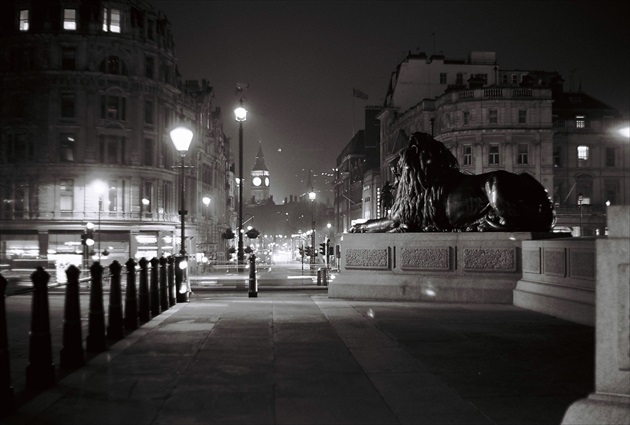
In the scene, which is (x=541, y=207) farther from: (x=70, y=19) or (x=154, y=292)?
(x=70, y=19)

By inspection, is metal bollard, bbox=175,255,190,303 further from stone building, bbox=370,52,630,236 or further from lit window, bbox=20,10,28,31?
stone building, bbox=370,52,630,236

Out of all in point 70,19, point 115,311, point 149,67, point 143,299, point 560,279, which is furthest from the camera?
point 149,67

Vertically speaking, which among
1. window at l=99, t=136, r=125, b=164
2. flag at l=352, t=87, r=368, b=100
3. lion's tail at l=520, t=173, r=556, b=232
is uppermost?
flag at l=352, t=87, r=368, b=100

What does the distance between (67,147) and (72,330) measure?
53.1 meters

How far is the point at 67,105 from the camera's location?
57156 millimetres

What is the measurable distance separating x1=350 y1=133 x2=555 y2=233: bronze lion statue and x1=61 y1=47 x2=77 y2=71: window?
49182 mm

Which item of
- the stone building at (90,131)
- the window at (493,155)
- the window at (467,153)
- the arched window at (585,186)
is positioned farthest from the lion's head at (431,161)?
the arched window at (585,186)

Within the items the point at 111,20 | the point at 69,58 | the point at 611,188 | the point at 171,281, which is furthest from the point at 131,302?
the point at 611,188

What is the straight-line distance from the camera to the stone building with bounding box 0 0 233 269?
184 feet

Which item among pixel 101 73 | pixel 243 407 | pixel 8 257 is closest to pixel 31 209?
pixel 8 257

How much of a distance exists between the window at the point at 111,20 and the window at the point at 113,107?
20.3ft

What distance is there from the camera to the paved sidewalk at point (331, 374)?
542cm

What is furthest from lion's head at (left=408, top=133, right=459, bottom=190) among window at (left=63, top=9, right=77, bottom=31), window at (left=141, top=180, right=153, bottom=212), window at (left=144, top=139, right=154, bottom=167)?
window at (left=63, top=9, right=77, bottom=31)

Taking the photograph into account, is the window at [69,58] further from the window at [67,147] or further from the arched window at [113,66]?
the window at [67,147]
